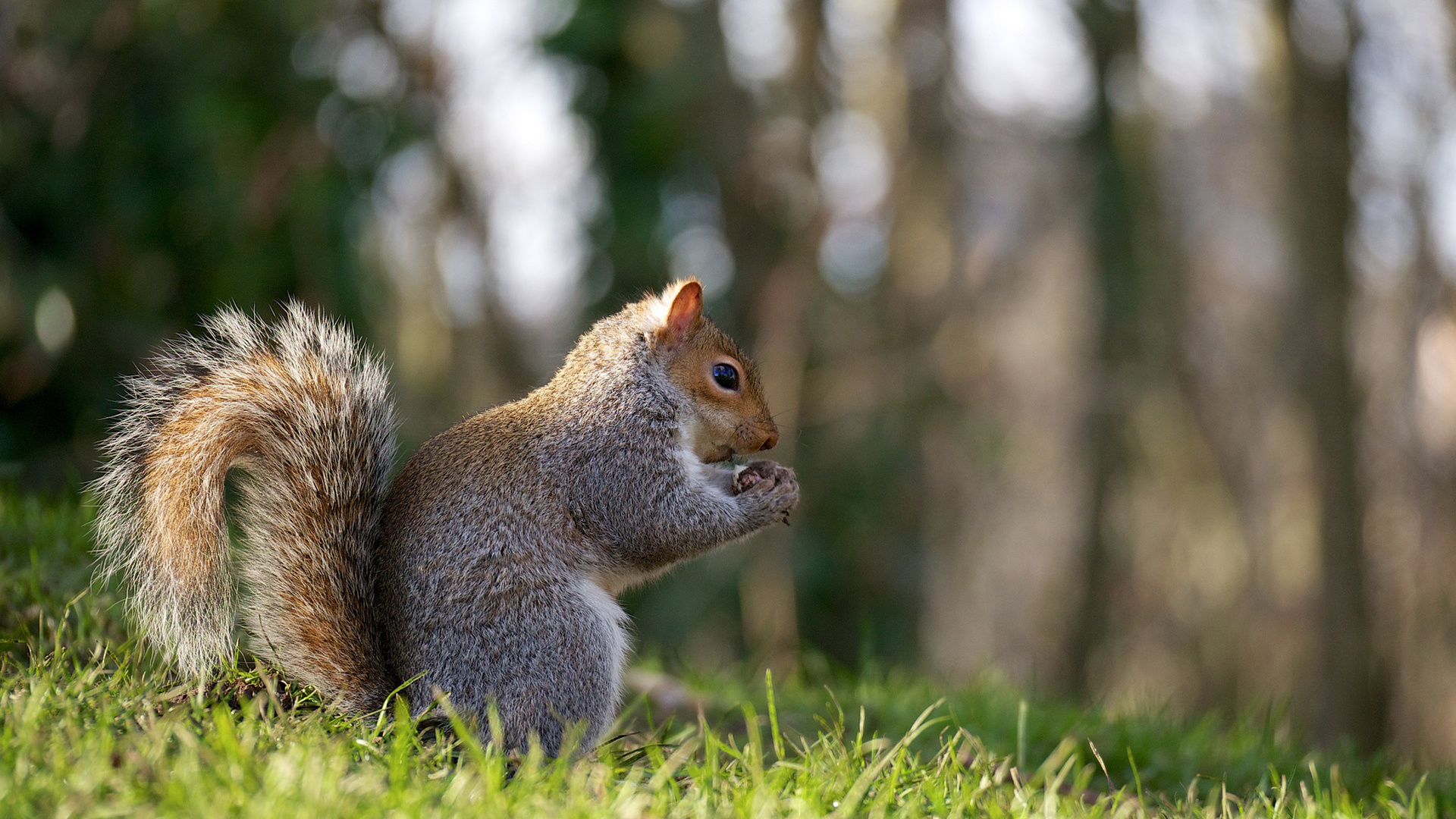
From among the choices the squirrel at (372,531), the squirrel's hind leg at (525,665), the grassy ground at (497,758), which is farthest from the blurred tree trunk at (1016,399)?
the squirrel's hind leg at (525,665)

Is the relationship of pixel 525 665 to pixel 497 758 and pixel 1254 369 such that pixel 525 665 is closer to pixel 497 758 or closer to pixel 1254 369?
pixel 497 758

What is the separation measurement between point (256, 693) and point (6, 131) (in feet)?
10.1

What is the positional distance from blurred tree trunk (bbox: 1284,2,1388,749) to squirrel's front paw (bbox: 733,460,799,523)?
2.96 metres

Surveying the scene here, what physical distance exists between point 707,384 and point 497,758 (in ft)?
3.19

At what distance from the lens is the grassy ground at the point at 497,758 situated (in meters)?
1.31

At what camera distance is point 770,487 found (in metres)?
2.14

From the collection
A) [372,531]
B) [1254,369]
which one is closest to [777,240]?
[1254,369]

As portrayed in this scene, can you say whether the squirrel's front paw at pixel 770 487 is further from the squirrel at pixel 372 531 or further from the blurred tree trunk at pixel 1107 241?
the blurred tree trunk at pixel 1107 241

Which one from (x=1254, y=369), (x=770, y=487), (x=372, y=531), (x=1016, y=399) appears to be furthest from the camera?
(x=1016, y=399)

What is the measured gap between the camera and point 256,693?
1.89 m

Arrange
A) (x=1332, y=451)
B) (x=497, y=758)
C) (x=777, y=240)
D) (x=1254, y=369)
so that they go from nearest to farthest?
(x=497, y=758), (x=1332, y=451), (x=1254, y=369), (x=777, y=240)

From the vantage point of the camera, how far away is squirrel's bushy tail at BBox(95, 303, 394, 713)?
5.85 ft

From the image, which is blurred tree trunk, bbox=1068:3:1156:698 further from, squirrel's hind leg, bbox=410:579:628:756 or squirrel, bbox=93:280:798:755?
squirrel's hind leg, bbox=410:579:628:756

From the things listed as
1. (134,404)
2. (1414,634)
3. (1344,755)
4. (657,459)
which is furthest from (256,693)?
(1414,634)
